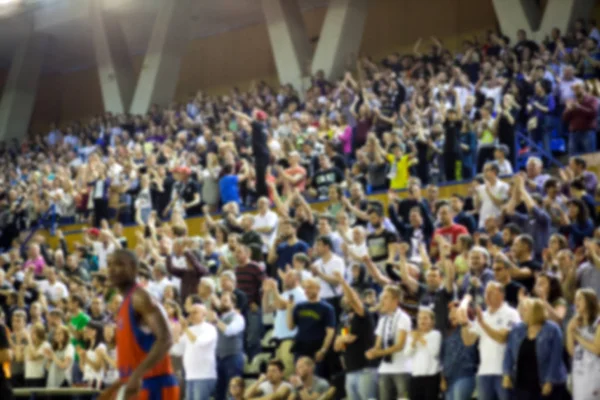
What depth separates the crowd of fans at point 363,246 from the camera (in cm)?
948

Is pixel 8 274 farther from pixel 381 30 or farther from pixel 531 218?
pixel 381 30

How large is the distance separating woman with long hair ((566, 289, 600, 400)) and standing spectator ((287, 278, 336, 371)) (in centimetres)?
310

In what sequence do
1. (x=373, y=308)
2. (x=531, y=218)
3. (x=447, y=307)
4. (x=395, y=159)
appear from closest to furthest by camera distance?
(x=447, y=307) → (x=373, y=308) → (x=531, y=218) → (x=395, y=159)

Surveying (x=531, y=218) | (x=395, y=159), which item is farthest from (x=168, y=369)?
(x=395, y=159)

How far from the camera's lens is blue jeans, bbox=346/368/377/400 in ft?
33.8

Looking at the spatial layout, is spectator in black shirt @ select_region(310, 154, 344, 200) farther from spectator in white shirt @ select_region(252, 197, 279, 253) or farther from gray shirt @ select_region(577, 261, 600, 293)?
gray shirt @ select_region(577, 261, 600, 293)

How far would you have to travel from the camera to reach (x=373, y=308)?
10.6 metres

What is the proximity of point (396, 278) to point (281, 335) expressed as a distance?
147 centimetres

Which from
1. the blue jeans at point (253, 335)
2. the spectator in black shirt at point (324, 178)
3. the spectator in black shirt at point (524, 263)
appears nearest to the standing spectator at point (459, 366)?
the spectator in black shirt at point (524, 263)

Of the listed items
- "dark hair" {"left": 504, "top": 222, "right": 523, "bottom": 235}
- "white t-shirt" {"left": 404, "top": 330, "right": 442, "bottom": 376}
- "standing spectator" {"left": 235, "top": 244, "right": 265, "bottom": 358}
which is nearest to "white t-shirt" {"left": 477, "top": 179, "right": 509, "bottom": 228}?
"dark hair" {"left": 504, "top": 222, "right": 523, "bottom": 235}

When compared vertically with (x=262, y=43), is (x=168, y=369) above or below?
below

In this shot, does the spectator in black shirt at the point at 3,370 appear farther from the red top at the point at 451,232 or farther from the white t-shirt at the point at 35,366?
the white t-shirt at the point at 35,366

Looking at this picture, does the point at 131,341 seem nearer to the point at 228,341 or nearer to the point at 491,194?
the point at 228,341

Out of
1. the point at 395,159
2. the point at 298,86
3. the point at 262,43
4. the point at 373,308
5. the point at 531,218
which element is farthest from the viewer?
the point at 262,43
